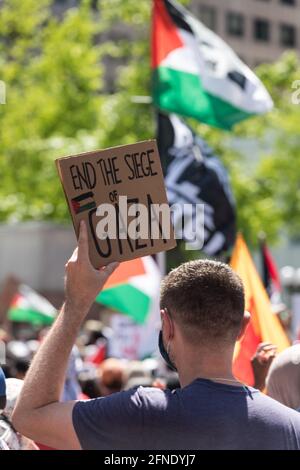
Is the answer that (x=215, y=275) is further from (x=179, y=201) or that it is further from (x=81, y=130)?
(x=81, y=130)

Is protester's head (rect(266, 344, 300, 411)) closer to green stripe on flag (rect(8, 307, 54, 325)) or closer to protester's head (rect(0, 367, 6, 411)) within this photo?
protester's head (rect(0, 367, 6, 411))

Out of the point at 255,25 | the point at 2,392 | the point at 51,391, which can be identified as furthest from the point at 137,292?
the point at 255,25

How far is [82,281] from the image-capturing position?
2.73m

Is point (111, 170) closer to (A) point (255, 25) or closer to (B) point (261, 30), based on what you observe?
(A) point (255, 25)

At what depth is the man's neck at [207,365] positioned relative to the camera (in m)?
2.70

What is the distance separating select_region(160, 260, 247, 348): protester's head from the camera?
8.85 ft

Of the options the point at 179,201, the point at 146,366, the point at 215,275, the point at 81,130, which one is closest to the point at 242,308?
the point at 215,275

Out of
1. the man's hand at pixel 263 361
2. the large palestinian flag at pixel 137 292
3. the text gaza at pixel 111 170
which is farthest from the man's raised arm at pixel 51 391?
the large palestinian flag at pixel 137 292

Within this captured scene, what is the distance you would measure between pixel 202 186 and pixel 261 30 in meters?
50.3

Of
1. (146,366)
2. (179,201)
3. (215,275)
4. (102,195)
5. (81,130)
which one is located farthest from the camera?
(81,130)

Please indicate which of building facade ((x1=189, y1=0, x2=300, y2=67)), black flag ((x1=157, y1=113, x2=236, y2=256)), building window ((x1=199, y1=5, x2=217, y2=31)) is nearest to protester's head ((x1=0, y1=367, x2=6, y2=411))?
black flag ((x1=157, y1=113, x2=236, y2=256))

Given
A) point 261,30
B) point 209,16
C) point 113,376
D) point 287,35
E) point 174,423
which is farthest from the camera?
point 287,35

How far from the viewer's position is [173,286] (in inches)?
108

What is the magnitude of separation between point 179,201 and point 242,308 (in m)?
5.66
